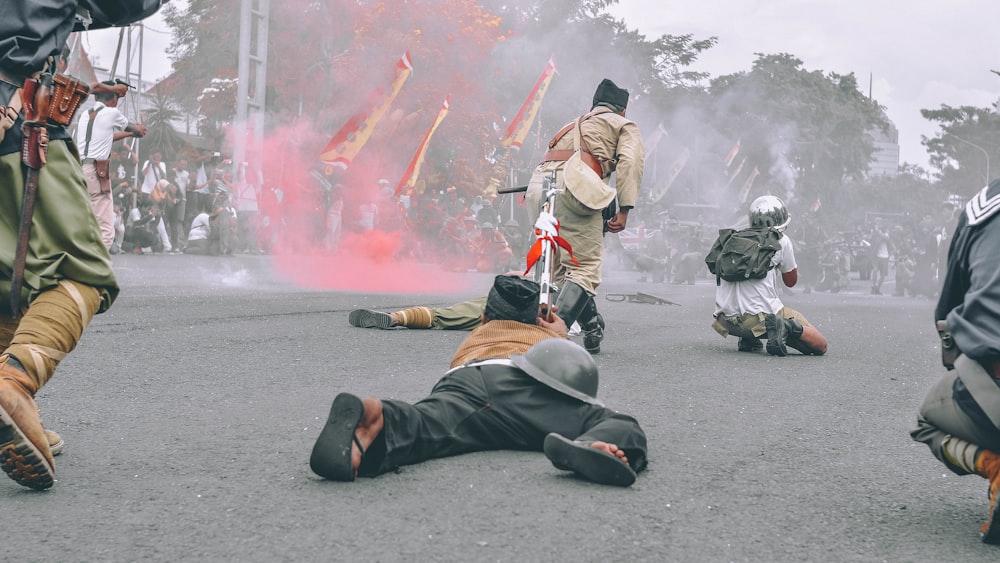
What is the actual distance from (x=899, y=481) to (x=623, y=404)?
5.38 feet

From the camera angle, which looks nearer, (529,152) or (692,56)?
(529,152)

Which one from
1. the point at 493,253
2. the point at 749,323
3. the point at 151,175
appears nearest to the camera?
the point at 749,323

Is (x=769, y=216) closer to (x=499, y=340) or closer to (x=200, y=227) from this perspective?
(x=499, y=340)

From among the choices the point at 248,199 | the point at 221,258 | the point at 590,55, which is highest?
the point at 590,55

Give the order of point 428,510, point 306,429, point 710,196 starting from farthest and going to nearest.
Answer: point 710,196
point 306,429
point 428,510

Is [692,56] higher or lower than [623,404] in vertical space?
higher

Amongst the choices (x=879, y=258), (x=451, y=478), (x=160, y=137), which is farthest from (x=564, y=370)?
(x=160, y=137)

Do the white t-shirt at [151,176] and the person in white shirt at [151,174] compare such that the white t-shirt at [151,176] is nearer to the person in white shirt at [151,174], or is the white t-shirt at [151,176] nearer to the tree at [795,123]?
the person in white shirt at [151,174]

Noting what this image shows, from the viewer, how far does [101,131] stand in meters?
9.72

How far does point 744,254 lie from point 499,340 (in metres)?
4.59

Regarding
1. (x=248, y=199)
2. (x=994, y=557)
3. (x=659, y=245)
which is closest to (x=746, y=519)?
(x=994, y=557)

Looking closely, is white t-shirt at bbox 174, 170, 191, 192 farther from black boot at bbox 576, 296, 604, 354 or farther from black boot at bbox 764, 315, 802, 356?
black boot at bbox 764, 315, 802, 356

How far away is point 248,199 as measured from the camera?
1781 centimetres

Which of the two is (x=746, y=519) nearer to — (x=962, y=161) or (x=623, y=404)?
(x=623, y=404)
